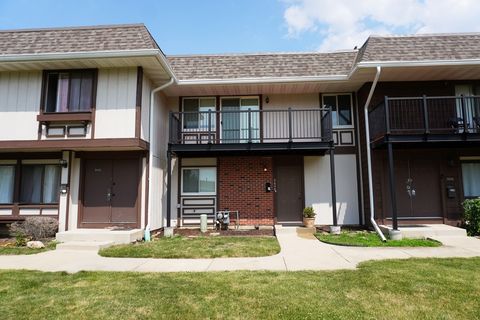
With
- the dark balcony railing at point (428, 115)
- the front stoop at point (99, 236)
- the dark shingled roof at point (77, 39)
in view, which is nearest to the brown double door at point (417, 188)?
the dark balcony railing at point (428, 115)

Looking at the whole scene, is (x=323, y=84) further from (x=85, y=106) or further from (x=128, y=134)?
(x=85, y=106)

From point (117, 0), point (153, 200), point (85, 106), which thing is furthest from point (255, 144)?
point (117, 0)

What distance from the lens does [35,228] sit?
8984mm

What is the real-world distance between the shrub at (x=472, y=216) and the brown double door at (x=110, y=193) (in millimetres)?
9692

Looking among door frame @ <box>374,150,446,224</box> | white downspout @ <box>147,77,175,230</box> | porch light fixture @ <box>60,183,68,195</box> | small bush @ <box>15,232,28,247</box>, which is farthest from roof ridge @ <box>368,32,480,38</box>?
small bush @ <box>15,232,28,247</box>

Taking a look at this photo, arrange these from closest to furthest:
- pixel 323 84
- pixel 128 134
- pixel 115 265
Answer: pixel 115 265 → pixel 128 134 → pixel 323 84

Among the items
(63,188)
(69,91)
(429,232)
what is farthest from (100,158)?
(429,232)

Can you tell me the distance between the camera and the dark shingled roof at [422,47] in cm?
930

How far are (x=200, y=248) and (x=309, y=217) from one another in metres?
4.03

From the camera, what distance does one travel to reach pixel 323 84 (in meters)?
10.7

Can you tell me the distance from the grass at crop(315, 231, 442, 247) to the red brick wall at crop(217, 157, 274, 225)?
2.45 m

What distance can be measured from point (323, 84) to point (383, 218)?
473cm

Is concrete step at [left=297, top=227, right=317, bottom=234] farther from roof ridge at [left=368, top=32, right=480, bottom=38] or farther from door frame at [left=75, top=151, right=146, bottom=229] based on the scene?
roof ridge at [left=368, top=32, right=480, bottom=38]

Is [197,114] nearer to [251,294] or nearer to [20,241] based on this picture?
[20,241]
